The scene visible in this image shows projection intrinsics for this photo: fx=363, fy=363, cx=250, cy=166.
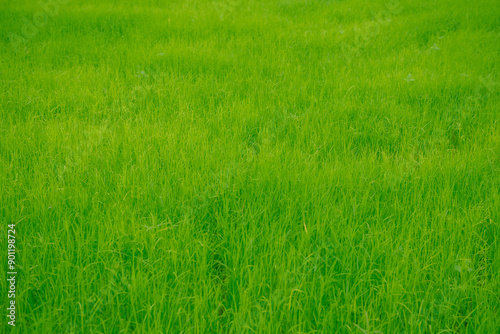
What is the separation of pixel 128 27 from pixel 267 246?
20.4 ft

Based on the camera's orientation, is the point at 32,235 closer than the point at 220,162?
Yes

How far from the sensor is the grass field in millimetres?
1700

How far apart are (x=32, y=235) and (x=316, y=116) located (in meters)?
2.64

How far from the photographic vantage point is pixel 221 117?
3.59 m

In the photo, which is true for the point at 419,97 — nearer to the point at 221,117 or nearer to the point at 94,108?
the point at 221,117

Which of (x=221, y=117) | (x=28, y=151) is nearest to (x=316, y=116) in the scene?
(x=221, y=117)

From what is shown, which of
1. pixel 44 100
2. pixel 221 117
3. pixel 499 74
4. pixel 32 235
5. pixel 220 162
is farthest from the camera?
pixel 499 74

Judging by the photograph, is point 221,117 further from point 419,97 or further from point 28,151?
point 419,97

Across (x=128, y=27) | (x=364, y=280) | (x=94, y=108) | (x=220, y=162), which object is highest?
(x=128, y=27)

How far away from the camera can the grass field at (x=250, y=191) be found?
5.58 feet

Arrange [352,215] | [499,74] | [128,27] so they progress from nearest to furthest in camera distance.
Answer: [352,215]
[499,74]
[128,27]

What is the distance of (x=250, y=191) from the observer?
2.50 meters

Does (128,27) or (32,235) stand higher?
(128,27)

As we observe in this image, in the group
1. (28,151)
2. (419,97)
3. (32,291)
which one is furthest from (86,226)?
(419,97)
